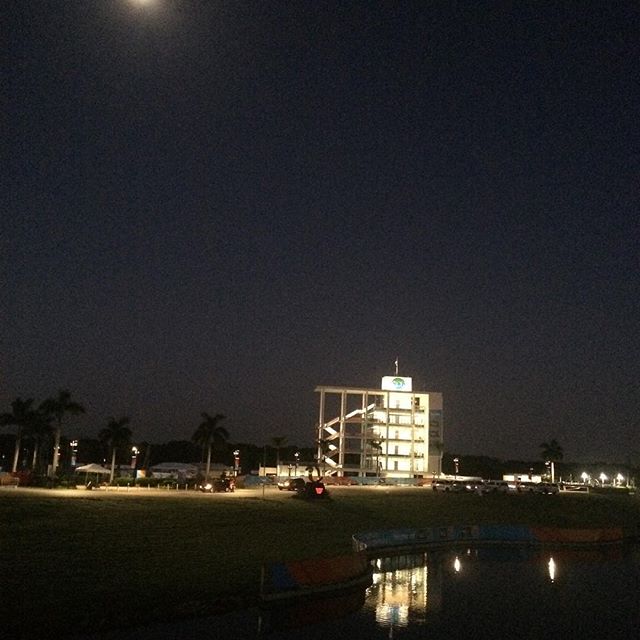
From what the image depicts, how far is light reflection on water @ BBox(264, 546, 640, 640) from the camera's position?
24.7m

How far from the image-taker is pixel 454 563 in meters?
42.3

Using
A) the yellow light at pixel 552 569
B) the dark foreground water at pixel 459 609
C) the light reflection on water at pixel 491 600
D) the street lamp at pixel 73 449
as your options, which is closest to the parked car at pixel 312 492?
the light reflection on water at pixel 491 600

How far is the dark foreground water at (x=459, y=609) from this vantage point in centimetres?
2392

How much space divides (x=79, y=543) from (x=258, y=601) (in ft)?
40.8

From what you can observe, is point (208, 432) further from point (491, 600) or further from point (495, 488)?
point (491, 600)

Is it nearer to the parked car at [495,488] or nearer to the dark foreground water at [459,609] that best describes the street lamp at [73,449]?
the parked car at [495,488]

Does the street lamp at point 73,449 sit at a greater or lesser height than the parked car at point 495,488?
greater

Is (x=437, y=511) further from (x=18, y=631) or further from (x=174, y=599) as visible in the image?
(x=18, y=631)

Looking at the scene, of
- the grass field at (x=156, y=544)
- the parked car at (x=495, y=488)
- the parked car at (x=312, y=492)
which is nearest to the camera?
the grass field at (x=156, y=544)

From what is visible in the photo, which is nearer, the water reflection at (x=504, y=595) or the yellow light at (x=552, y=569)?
the water reflection at (x=504, y=595)

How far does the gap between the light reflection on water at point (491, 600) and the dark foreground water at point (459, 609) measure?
4 centimetres

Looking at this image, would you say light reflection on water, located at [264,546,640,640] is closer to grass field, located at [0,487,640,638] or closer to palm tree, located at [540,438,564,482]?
grass field, located at [0,487,640,638]

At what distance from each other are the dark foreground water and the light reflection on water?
0.12 feet

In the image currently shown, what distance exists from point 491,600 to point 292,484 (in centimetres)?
4604
